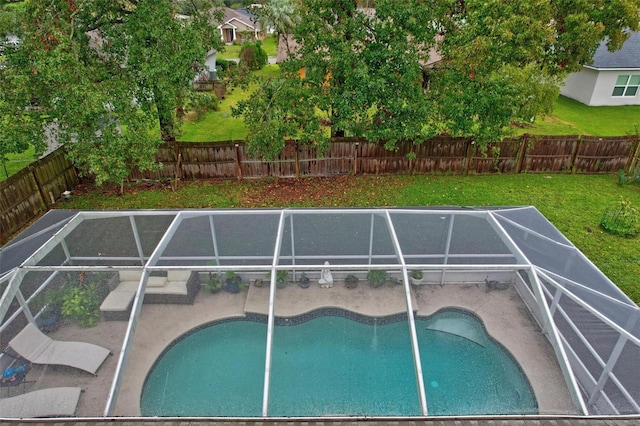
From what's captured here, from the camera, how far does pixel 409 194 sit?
11719mm

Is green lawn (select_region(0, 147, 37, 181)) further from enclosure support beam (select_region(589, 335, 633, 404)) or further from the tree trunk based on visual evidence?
enclosure support beam (select_region(589, 335, 633, 404))

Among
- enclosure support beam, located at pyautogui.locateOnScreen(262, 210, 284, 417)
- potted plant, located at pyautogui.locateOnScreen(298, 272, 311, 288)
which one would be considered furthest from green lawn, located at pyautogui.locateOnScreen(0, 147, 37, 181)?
potted plant, located at pyautogui.locateOnScreen(298, 272, 311, 288)

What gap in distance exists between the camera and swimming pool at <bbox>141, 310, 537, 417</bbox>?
457 centimetres

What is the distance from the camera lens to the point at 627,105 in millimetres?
21406

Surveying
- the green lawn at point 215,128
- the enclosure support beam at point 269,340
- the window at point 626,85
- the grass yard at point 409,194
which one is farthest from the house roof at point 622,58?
the enclosure support beam at point 269,340

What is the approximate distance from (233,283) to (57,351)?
7.96ft

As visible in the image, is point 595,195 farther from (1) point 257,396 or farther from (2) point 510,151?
(1) point 257,396

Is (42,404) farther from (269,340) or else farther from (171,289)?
(269,340)

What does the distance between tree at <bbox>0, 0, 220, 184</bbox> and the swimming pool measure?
6586 millimetres

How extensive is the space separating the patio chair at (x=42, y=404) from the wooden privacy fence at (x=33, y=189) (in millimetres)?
6172

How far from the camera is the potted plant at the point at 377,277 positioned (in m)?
5.76

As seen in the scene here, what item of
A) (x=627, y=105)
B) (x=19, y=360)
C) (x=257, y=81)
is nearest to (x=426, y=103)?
(x=257, y=81)

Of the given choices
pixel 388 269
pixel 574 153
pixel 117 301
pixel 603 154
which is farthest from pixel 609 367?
pixel 603 154

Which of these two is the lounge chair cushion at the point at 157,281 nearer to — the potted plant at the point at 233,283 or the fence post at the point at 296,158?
the potted plant at the point at 233,283
